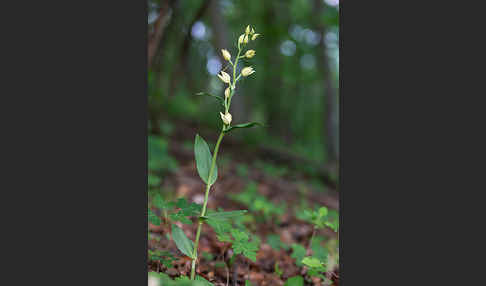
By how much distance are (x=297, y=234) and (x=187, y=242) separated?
1.85m

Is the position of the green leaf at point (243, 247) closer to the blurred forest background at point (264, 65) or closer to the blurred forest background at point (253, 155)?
the blurred forest background at point (253, 155)

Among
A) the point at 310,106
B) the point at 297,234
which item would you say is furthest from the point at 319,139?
the point at 297,234

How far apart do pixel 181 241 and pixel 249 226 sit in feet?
5.37

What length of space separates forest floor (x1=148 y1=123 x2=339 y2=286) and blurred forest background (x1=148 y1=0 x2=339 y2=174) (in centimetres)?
106

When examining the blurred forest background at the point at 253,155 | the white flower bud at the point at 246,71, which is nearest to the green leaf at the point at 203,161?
the blurred forest background at the point at 253,155

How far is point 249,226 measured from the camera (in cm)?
298

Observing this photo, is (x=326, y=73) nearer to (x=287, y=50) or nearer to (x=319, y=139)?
(x=287, y=50)

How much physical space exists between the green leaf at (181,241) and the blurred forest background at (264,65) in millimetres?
2039

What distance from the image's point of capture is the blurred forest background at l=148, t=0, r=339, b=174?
6.04 m

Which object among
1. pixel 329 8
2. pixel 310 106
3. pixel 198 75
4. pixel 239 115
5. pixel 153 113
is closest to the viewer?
pixel 153 113

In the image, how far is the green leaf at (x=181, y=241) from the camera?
4.60ft

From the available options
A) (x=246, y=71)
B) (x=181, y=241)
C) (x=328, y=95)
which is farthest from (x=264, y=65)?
(x=181, y=241)

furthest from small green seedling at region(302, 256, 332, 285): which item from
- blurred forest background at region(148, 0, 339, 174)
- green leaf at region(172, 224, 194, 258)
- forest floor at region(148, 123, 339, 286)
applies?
blurred forest background at region(148, 0, 339, 174)

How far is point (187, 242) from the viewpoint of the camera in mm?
1461
